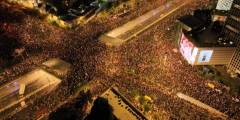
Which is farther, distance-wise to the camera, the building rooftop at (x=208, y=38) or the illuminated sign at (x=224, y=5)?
the illuminated sign at (x=224, y=5)

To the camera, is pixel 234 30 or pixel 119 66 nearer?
pixel 119 66

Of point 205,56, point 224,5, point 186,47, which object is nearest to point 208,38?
point 205,56

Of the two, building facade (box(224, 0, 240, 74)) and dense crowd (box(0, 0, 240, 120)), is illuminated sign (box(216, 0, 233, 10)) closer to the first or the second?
building facade (box(224, 0, 240, 74))

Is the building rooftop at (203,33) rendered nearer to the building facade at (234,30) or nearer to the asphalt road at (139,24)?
the building facade at (234,30)

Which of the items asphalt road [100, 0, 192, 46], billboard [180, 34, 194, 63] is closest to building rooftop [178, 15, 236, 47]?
billboard [180, 34, 194, 63]

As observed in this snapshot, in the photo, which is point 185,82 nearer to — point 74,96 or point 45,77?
point 74,96

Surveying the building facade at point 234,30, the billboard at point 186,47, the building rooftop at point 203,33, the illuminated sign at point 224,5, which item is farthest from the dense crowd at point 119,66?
the illuminated sign at point 224,5

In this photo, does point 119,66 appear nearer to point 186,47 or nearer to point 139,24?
point 186,47
